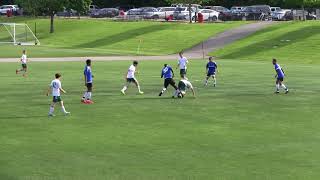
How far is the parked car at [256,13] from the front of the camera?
297 feet

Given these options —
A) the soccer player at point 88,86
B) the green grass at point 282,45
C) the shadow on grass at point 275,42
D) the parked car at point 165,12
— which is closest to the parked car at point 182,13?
the parked car at point 165,12

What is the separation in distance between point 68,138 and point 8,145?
1901mm

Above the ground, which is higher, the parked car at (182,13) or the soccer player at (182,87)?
the parked car at (182,13)

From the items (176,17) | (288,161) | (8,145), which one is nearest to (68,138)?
(8,145)

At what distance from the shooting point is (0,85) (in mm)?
36156

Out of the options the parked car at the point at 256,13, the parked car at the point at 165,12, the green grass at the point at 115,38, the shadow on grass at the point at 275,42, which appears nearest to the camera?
the shadow on grass at the point at 275,42

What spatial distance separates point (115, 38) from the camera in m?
81.0

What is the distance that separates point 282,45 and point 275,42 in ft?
6.20

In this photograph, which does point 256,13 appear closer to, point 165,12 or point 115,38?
point 165,12

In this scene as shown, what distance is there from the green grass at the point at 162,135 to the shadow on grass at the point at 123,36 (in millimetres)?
43361

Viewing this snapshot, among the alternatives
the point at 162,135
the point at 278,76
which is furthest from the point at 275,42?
the point at 162,135

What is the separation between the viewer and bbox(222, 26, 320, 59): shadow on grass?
207 feet

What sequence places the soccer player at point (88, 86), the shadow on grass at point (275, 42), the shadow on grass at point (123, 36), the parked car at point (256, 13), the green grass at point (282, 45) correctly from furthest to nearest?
the parked car at point (256, 13), the shadow on grass at point (123, 36), the shadow on grass at point (275, 42), the green grass at point (282, 45), the soccer player at point (88, 86)

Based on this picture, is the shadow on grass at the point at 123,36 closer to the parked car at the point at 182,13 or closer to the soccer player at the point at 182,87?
the parked car at the point at 182,13
